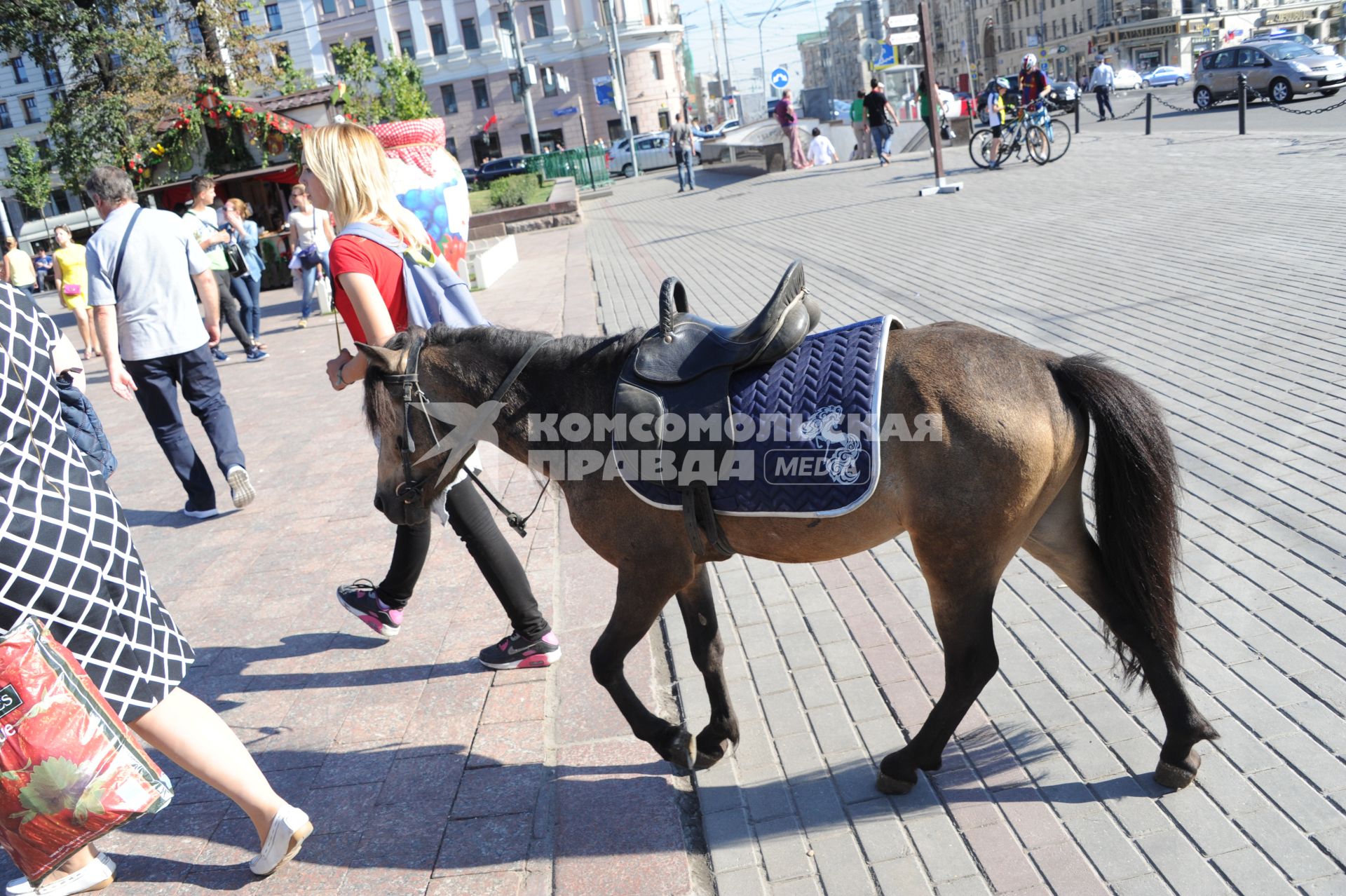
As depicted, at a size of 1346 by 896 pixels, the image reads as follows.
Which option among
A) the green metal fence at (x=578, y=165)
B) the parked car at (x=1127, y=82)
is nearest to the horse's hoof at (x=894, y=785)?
the green metal fence at (x=578, y=165)

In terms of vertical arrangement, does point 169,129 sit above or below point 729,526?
above

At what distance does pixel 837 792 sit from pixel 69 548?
2400 mm

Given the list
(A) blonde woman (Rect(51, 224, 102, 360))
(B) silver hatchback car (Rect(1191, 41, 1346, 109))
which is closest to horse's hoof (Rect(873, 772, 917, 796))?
(A) blonde woman (Rect(51, 224, 102, 360))

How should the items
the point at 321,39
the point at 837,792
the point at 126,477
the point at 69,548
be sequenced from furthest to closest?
the point at 321,39
the point at 126,477
the point at 837,792
the point at 69,548

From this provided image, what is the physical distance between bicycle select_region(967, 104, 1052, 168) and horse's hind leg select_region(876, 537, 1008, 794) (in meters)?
18.5

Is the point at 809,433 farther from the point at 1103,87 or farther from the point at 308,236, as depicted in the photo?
the point at 1103,87

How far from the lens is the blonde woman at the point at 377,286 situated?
348 cm

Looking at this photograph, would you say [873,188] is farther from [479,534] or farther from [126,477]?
[479,534]

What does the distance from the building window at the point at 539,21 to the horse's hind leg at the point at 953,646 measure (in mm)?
68784

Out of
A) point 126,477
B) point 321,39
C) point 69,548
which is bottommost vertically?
point 126,477

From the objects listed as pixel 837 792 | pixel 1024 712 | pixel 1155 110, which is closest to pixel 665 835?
pixel 837 792

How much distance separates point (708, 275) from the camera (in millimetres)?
12875

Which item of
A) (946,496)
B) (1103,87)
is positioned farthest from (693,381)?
(1103,87)

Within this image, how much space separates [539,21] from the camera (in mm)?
65188
